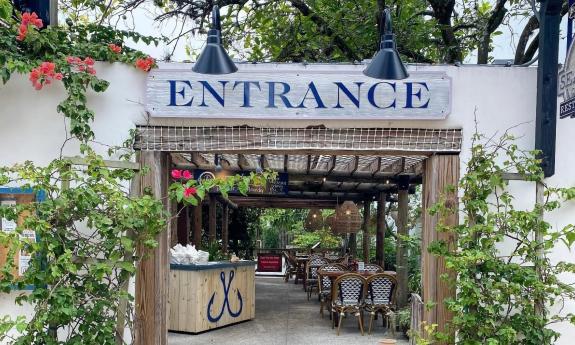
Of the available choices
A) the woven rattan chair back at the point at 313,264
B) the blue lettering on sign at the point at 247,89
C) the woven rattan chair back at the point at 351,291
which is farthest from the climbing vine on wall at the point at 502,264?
the woven rattan chair back at the point at 313,264

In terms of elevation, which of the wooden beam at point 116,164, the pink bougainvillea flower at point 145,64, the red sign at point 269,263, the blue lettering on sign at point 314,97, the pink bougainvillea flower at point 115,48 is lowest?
the red sign at point 269,263

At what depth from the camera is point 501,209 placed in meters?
4.84

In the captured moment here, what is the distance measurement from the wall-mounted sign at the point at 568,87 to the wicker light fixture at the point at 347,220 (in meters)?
8.34

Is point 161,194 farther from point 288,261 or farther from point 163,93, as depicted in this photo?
point 288,261

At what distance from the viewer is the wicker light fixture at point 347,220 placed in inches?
501

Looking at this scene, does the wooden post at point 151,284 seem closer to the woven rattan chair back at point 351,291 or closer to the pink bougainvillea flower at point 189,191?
the pink bougainvillea flower at point 189,191

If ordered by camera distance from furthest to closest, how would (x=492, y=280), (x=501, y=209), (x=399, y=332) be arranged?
(x=399, y=332) → (x=501, y=209) → (x=492, y=280)

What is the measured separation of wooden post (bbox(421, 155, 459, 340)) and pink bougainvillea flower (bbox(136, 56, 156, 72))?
93.4 inches

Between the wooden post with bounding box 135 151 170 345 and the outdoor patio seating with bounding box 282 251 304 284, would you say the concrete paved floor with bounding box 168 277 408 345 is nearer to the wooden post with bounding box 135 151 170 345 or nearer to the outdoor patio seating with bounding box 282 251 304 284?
the wooden post with bounding box 135 151 170 345

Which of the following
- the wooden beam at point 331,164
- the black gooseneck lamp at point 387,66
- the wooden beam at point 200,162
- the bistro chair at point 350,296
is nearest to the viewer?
the black gooseneck lamp at point 387,66

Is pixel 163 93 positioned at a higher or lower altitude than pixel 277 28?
lower

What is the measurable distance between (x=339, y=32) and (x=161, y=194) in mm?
5087

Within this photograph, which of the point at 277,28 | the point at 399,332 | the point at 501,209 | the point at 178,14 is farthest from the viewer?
the point at 277,28

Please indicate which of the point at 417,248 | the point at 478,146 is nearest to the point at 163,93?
the point at 478,146
